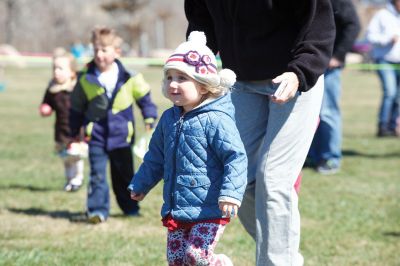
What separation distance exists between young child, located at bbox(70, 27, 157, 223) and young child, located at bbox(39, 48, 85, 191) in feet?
4.16

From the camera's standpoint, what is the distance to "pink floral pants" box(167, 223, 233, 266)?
3.89 metres

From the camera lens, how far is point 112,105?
6.73m

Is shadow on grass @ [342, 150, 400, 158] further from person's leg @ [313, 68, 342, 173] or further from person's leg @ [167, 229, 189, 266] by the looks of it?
person's leg @ [167, 229, 189, 266]

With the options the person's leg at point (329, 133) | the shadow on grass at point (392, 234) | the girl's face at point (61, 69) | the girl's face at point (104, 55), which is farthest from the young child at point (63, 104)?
the shadow on grass at point (392, 234)

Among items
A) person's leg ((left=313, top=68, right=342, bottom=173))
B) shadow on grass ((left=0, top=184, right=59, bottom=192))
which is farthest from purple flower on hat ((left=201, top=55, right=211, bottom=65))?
person's leg ((left=313, top=68, right=342, bottom=173))

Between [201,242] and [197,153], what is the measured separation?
0.42 m

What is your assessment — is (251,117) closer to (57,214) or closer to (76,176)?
(57,214)

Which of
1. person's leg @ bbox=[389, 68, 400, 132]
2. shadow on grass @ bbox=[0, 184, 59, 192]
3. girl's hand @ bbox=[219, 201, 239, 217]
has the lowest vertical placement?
person's leg @ bbox=[389, 68, 400, 132]

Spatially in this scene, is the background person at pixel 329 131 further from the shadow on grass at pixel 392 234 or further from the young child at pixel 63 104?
the shadow on grass at pixel 392 234

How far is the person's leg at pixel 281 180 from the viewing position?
13.7 ft

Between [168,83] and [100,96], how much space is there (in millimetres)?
2889

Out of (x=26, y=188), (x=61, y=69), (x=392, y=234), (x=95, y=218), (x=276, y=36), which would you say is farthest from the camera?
(x=26, y=188)

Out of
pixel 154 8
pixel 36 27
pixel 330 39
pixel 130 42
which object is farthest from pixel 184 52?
pixel 154 8

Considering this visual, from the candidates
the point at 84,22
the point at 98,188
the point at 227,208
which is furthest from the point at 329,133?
the point at 84,22
